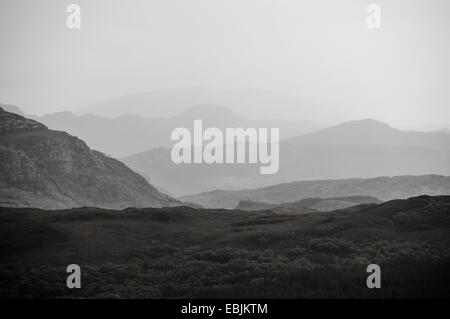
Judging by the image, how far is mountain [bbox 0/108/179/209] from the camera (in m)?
76.0

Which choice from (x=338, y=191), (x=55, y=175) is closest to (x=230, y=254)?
(x=55, y=175)

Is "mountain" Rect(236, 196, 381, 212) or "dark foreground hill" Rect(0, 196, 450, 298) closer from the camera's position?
"dark foreground hill" Rect(0, 196, 450, 298)

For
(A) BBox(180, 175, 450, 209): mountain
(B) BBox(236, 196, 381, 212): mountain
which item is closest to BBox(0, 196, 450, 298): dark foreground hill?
(B) BBox(236, 196, 381, 212): mountain

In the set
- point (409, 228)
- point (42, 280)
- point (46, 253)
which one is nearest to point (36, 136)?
point (46, 253)

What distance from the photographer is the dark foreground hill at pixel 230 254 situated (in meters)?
25.3

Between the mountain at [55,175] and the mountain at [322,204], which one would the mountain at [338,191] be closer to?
the mountain at [322,204]

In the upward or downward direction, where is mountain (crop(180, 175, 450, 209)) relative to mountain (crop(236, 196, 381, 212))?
upward

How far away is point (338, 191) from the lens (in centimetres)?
12206

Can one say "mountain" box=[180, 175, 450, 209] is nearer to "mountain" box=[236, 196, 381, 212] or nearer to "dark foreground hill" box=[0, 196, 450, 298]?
"mountain" box=[236, 196, 381, 212]

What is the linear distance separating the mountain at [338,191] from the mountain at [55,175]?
2823 cm

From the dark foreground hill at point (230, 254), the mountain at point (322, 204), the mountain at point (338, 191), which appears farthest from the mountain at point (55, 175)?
the mountain at point (338, 191)

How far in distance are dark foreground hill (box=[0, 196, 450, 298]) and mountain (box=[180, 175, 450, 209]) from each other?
212ft
